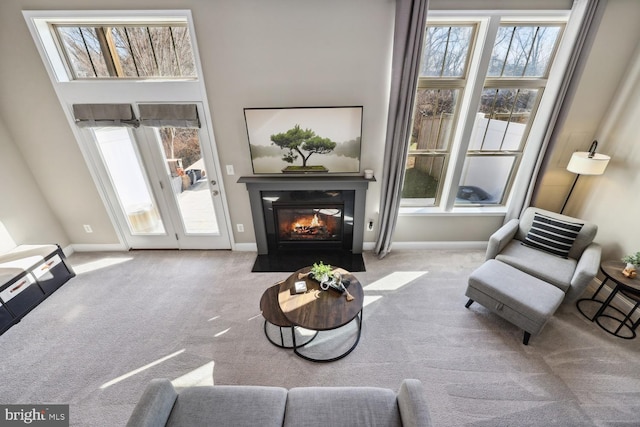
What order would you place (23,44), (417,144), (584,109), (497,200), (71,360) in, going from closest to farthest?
(71,360), (23,44), (584,109), (417,144), (497,200)

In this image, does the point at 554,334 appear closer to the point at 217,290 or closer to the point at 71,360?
the point at 217,290

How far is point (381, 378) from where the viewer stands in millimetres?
2156

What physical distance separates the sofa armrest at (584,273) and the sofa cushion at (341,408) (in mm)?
2149

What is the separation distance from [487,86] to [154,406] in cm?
415

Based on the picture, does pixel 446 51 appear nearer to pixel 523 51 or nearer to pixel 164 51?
pixel 523 51

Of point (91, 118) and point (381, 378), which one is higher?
point (91, 118)

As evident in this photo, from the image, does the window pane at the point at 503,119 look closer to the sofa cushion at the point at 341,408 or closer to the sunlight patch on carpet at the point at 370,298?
the sunlight patch on carpet at the point at 370,298

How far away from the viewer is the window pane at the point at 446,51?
2.82 m

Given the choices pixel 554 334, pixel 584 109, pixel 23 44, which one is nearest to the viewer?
pixel 554 334

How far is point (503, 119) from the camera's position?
3.20 meters

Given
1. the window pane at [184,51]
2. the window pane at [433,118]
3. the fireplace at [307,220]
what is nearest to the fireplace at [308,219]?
the fireplace at [307,220]

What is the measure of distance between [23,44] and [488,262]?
17.7 feet

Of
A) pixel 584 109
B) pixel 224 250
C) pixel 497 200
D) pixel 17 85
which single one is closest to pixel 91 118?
pixel 17 85

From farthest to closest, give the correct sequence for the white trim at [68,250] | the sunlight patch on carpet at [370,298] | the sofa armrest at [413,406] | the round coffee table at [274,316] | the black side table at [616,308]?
the white trim at [68,250] < the sunlight patch on carpet at [370,298] < the black side table at [616,308] < the round coffee table at [274,316] < the sofa armrest at [413,406]
